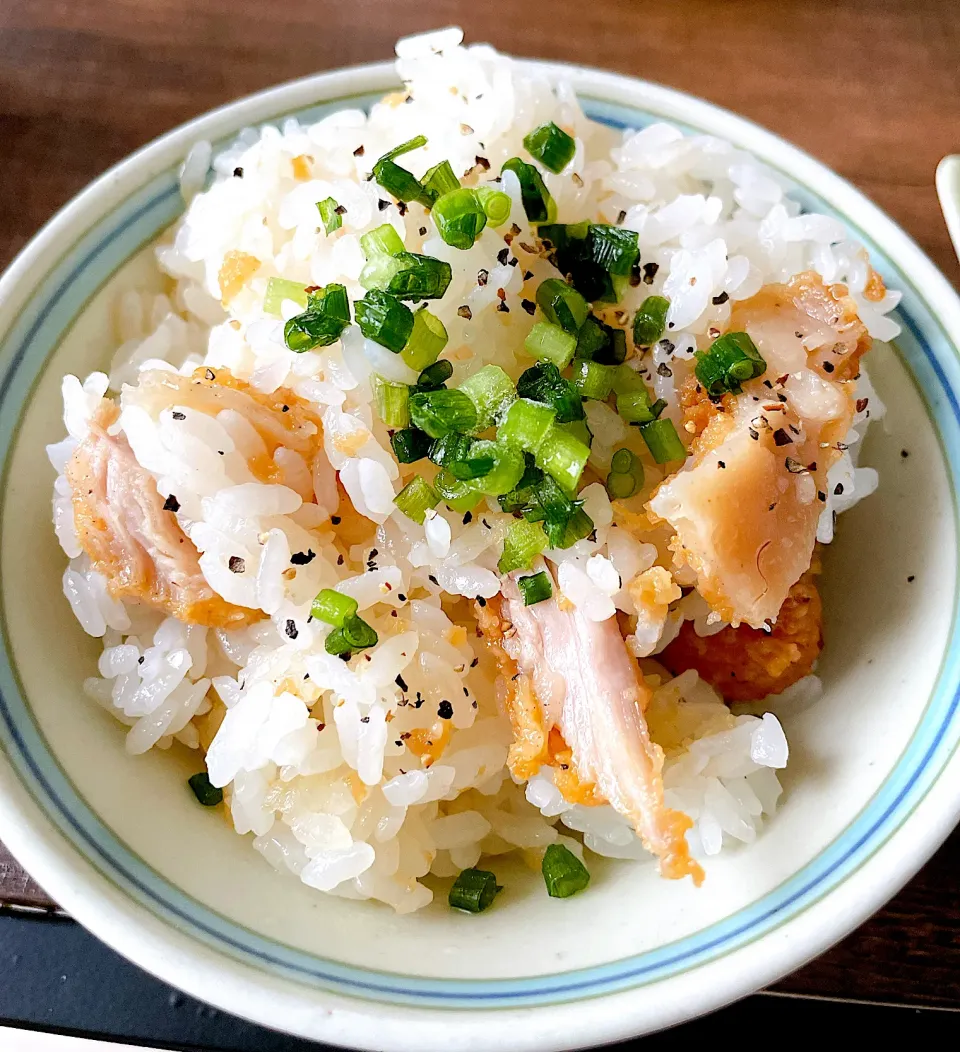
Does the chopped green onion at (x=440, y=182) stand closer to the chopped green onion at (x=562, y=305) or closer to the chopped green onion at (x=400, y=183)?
the chopped green onion at (x=400, y=183)

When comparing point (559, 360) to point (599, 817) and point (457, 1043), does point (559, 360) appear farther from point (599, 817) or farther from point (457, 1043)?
point (457, 1043)

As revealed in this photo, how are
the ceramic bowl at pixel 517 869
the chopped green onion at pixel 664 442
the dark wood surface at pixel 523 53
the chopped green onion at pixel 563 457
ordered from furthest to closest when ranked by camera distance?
1. the dark wood surface at pixel 523 53
2. the chopped green onion at pixel 664 442
3. the chopped green onion at pixel 563 457
4. the ceramic bowl at pixel 517 869

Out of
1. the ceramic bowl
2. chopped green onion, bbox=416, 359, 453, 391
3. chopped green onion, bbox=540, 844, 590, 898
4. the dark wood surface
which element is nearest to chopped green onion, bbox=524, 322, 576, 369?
chopped green onion, bbox=416, 359, 453, 391

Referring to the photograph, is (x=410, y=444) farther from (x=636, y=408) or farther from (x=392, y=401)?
(x=636, y=408)

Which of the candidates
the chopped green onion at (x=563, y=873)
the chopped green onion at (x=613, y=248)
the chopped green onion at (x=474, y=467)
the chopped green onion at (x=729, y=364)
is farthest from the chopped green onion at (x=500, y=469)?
the chopped green onion at (x=563, y=873)

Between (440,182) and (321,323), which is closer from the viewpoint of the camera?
(321,323)

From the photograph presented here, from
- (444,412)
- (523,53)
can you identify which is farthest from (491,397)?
(523,53)
